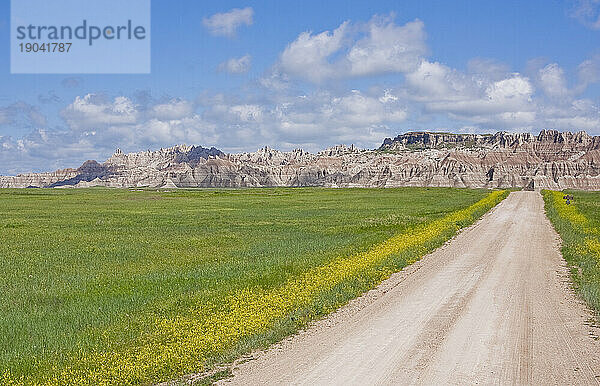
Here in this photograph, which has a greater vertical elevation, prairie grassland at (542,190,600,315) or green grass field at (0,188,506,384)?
prairie grassland at (542,190,600,315)

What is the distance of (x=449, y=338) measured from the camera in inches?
519

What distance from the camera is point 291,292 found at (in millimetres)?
18234

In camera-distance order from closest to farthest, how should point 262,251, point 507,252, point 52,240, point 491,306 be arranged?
point 491,306
point 507,252
point 262,251
point 52,240

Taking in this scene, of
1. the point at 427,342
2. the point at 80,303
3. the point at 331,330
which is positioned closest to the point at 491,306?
the point at 427,342

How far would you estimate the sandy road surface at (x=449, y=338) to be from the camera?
10.9 metres

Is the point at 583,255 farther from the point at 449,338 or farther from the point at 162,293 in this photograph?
the point at 162,293

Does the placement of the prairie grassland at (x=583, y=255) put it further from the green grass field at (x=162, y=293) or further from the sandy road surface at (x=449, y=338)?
the green grass field at (x=162, y=293)

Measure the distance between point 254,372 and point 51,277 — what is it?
15696 millimetres

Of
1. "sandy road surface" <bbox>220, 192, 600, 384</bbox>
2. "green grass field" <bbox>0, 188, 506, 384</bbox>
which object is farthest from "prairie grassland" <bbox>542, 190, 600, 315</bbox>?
"green grass field" <bbox>0, 188, 506, 384</bbox>

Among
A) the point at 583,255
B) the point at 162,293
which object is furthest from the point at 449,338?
the point at 583,255

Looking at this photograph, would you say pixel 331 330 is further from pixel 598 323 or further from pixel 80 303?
pixel 80 303

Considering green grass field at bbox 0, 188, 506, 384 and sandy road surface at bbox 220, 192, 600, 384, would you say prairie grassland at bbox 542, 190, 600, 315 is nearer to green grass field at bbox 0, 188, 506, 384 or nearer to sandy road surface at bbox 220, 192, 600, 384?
sandy road surface at bbox 220, 192, 600, 384

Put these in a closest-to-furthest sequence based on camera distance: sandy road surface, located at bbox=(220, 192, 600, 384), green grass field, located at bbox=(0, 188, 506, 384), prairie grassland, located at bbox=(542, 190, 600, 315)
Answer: sandy road surface, located at bbox=(220, 192, 600, 384), green grass field, located at bbox=(0, 188, 506, 384), prairie grassland, located at bbox=(542, 190, 600, 315)

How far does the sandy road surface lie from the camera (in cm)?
1085
